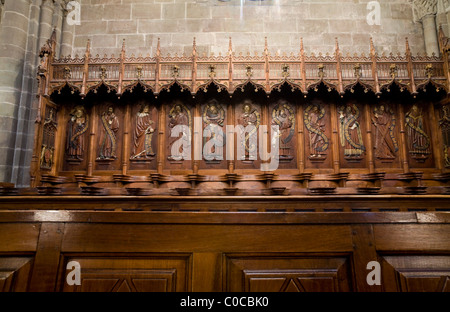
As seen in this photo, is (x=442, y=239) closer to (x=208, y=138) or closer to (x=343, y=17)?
(x=208, y=138)

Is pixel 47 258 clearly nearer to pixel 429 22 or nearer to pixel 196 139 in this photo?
pixel 196 139

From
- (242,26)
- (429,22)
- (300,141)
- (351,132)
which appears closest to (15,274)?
(300,141)

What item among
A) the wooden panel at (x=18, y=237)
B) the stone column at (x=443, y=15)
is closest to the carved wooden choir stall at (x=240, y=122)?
the stone column at (x=443, y=15)

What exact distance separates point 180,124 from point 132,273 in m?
6.43

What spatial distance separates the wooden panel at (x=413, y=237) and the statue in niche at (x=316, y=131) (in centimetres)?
608

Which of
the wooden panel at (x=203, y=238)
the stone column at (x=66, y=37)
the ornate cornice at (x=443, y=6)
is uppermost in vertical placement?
the ornate cornice at (x=443, y=6)

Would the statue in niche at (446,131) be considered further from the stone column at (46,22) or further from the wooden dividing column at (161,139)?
the stone column at (46,22)

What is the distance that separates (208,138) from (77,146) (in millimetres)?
3356

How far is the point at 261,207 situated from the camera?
4.05m

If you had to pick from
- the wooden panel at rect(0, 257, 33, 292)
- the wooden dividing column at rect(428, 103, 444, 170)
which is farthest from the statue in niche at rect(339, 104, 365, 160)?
the wooden panel at rect(0, 257, 33, 292)

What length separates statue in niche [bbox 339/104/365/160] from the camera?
754 cm

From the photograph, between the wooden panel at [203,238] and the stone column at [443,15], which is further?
the stone column at [443,15]

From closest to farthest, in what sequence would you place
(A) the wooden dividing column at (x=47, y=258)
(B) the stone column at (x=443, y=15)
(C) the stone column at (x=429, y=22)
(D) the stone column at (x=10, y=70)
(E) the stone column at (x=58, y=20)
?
(A) the wooden dividing column at (x=47, y=258), (D) the stone column at (x=10, y=70), (B) the stone column at (x=443, y=15), (C) the stone column at (x=429, y=22), (E) the stone column at (x=58, y=20)

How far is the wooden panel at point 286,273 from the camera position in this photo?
1.50 m
